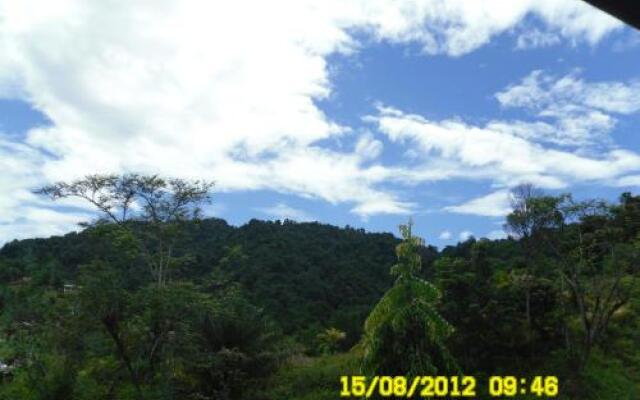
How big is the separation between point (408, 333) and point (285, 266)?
72.0 ft

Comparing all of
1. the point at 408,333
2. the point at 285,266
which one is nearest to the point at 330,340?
the point at 285,266

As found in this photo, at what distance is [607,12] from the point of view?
1.03 metres

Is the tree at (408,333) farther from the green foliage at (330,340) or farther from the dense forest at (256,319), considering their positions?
the green foliage at (330,340)

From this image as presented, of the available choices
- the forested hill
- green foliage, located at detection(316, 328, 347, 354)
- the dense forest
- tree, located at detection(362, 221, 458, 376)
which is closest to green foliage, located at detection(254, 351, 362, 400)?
the dense forest

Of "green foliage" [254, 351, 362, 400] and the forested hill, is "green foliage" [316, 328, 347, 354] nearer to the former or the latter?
the forested hill

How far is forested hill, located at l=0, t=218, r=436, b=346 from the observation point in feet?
94.2

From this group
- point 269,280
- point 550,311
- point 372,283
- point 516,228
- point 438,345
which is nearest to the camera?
point 438,345

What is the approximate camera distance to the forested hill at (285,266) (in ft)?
94.2

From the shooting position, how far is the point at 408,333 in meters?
12.4

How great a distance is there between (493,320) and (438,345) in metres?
7.53

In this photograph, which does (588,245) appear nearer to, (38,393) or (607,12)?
(38,393)

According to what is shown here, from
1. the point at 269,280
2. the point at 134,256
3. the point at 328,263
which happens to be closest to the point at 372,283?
the point at 328,263

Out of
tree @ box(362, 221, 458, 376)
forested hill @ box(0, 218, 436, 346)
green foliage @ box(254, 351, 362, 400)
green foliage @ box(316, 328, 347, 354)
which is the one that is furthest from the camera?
forested hill @ box(0, 218, 436, 346)

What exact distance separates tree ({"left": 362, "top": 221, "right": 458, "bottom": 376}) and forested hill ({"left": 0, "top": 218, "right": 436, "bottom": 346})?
10.8 metres
